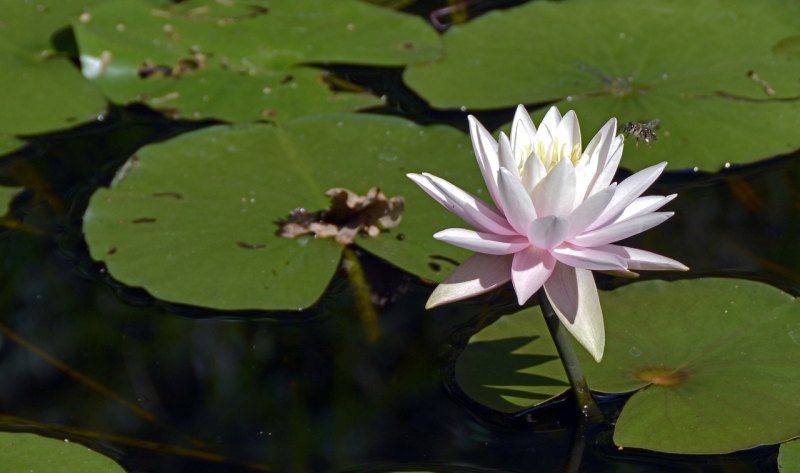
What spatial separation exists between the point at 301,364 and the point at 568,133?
118 cm

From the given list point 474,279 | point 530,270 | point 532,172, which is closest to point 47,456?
point 474,279

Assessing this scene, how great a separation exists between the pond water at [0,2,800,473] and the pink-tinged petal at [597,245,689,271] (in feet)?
1.92

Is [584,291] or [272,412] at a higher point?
[584,291]

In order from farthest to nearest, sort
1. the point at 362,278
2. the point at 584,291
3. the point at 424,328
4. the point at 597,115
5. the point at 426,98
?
1. the point at 426,98
2. the point at 597,115
3. the point at 362,278
4. the point at 424,328
5. the point at 584,291

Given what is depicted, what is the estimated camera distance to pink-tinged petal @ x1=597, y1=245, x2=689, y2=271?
7.20ft

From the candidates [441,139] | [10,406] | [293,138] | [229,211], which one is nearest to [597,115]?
[441,139]

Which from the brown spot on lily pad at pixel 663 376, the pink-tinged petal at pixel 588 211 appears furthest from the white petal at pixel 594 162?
the brown spot on lily pad at pixel 663 376

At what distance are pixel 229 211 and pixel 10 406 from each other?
1.00 meters

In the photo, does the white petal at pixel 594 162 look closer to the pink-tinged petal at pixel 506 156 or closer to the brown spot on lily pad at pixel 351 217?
the pink-tinged petal at pixel 506 156

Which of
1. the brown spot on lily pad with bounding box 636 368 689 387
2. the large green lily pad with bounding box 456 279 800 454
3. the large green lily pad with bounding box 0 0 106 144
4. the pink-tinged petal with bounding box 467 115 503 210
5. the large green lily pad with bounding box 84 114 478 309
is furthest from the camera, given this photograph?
the large green lily pad with bounding box 0 0 106 144

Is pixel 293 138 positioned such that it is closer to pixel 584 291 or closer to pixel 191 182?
pixel 191 182

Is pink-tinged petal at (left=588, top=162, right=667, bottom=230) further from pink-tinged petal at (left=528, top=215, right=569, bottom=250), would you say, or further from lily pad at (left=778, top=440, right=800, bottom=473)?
lily pad at (left=778, top=440, right=800, bottom=473)

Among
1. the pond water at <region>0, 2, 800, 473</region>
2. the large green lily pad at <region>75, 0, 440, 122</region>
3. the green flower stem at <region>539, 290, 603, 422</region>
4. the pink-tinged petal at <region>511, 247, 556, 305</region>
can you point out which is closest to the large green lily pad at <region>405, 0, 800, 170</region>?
the pond water at <region>0, 2, 800, 473</region>

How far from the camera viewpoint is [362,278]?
3305 mm
